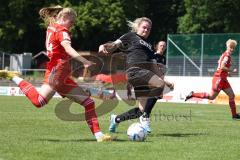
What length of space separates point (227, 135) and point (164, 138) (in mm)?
1433

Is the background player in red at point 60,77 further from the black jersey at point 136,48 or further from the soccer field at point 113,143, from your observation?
the black jersey at point 136,48

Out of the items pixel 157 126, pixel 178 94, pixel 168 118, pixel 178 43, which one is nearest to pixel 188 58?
pixel 178 43

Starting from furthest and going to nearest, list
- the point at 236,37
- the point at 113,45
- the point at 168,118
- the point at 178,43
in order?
the point at 178,43 → the point at 236,37 → the point at 168,118 → the point at 113,45

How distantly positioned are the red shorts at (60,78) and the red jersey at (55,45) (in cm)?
9

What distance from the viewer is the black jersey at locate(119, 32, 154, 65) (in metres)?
10.8

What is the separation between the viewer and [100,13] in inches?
2189

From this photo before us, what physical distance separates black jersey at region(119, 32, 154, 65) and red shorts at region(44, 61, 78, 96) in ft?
4.48

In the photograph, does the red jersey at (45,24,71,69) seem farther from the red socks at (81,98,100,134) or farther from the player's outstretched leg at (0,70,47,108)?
the red socks at (81,98,100,134)

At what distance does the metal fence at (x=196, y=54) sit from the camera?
3369cm

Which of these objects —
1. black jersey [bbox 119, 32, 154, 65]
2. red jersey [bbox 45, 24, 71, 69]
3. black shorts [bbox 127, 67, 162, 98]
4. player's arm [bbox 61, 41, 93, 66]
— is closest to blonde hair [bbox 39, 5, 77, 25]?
red jersey [bbox 45, 24, 71, 69]

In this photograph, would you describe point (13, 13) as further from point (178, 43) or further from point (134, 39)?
point (134, 39)

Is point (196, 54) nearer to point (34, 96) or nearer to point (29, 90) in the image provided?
point (29, 90)

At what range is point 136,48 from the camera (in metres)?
10.8

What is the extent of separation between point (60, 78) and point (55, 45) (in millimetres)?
538
